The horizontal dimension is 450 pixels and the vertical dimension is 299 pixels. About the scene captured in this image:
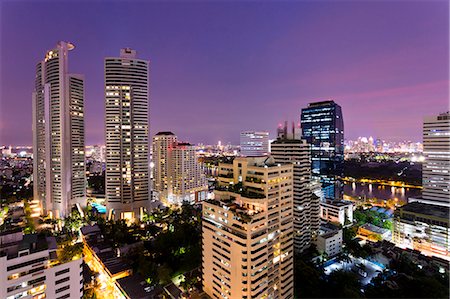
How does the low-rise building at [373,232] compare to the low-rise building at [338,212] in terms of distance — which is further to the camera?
the low-rise building at [338,212]

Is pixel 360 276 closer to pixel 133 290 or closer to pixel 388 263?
pixel 388 263

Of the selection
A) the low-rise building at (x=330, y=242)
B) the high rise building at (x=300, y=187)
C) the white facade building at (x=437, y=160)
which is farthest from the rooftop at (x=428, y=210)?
the high rise building at (x=300, y=187)

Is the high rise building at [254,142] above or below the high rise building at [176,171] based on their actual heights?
above

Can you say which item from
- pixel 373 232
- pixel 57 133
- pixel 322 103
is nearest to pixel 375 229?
pixel 373 232

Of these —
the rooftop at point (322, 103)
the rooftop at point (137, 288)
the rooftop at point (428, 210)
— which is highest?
the rooftop at point (322, 103)

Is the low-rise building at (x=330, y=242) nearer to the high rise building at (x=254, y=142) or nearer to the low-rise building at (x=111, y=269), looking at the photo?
the low-rise building at (x=111, y=269)

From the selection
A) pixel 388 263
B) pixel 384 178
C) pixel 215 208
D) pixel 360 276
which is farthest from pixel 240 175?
pixel 384 178
